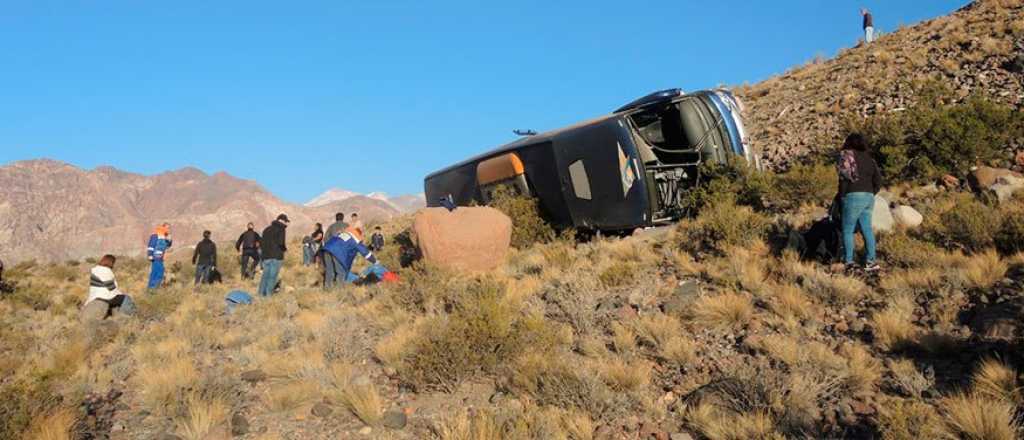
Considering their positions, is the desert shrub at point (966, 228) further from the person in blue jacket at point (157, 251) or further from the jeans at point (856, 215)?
the person in blue jacket at point (157, 251)

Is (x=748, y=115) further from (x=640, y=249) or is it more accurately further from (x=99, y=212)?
(x=99, y=212)

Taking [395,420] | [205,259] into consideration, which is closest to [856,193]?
[395,420]

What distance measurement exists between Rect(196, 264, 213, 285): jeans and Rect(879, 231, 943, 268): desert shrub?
52.3 feet

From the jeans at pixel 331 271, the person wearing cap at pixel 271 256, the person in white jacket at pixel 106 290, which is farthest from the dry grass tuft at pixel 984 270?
the person in white jacket at pixel 106 290

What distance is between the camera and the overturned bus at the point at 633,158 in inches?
426

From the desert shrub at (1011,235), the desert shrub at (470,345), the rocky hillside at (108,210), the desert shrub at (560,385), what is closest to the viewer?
the desert shrub at (560,385)

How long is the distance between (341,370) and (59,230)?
376 feet

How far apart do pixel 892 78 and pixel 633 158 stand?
11.0m

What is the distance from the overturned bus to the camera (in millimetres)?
10820

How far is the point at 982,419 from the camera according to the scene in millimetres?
3545

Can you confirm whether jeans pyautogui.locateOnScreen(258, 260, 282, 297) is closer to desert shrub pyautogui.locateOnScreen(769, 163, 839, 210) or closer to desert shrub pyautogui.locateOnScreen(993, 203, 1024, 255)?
desert shrub pyautogui.locateOnScreen(769, 163, 839, 210)

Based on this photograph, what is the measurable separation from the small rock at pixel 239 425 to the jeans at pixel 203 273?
1262 centimetres

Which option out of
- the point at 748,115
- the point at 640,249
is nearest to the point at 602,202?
the point at 640,249

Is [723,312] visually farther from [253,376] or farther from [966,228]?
[253,376]
